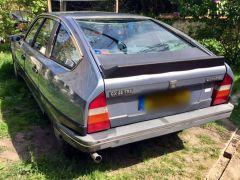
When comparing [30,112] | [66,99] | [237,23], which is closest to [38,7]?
[30,112]

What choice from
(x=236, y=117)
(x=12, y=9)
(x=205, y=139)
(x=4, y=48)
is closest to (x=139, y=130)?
(x=205, y=139)

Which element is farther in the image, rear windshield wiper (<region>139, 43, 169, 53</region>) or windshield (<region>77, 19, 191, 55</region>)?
rear windshield wiper (<region>139, 43, 169, 53</region>)

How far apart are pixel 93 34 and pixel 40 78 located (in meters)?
0.87

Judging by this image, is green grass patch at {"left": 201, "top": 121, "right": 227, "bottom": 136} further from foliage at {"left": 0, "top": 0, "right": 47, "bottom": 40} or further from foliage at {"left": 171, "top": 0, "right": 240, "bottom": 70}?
foliage at {"left": 0, "top": 0, "right": 47, "bottom": 40}

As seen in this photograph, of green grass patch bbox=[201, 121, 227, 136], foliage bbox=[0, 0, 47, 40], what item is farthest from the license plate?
foliage bbox=[0, 0, 47, 40]

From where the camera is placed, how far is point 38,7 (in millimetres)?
8023

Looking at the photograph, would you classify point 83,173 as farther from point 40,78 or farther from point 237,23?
point 237,23

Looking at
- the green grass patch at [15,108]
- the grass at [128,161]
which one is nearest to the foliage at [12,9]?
the green grass patch at [15,108]

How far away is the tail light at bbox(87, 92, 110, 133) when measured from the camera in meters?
2.61

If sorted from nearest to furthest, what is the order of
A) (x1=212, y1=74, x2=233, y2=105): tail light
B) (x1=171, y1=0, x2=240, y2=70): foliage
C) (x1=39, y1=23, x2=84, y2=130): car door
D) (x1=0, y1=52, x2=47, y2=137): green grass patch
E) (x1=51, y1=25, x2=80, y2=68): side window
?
1. (x1=39, y1=23, x2=84, y2=130): car door
2. (x1=51, y1=25, x2=80, y2=68): side window
3. (x1=212, y1=74, x2=233, y2=105): tail light
4. (x1=0, y1=52, x2=47, y2=137): green grass patch
5. (x1=171, y1=0, x2=240, y2=70): foliage

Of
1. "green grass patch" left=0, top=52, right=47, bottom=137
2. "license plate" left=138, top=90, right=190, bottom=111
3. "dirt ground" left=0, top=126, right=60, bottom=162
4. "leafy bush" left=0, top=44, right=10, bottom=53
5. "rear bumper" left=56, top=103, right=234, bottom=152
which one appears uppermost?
"license plate" left=138, top=90, right=190, bottom=111

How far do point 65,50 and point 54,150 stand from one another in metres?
1.17

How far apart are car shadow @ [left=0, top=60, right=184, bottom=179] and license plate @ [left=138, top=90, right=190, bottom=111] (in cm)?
76

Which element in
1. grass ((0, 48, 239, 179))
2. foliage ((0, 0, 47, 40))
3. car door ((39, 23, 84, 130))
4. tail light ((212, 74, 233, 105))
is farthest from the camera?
foliage ((0, 0, 47, 40))
